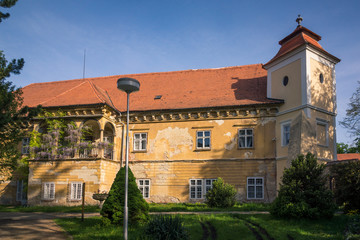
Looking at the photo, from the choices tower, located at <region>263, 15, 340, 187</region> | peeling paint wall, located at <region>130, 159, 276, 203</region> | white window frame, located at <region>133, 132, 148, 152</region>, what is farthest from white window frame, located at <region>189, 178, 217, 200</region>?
tower, located at <region>263, 15, 340, 187</region>

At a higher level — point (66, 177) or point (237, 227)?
point (66, 177)

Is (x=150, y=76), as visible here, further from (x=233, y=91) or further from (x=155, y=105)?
(x=233, y=91)

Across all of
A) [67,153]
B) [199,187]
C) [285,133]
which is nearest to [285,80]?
[285,133]

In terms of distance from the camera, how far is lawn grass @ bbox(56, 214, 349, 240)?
12258mm

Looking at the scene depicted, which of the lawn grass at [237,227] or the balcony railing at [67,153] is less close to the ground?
the balcony railing at [67,153]

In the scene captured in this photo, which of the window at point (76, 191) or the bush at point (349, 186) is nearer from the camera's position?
the bush at point (349, 186)

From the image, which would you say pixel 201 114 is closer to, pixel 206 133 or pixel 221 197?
pixel 206 133

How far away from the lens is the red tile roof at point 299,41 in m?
22.5

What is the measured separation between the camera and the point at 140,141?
25.7m

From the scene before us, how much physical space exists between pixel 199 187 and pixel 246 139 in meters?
4.52

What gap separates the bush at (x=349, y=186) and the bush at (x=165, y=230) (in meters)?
8.50

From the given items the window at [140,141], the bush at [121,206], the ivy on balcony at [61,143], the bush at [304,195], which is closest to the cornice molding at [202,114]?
the window at [140,141]

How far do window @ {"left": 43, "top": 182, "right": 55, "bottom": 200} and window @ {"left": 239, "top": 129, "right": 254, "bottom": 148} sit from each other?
42.1 feet

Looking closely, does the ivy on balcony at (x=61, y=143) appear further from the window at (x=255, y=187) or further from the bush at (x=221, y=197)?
the window at (x=255, y=187)
